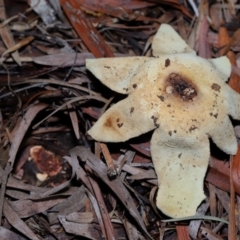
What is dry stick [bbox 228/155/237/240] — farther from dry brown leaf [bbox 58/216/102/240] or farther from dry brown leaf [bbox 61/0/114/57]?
dry brown leaf [bbox 61/0/114/57]

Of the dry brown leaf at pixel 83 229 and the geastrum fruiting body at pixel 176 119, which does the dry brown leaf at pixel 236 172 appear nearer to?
the geastrum fruiting body at pixel 176 119

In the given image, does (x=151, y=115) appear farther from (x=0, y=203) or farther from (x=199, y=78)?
(x=0, y=203)

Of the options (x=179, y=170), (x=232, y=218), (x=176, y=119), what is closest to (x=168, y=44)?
(x=176, y=119)

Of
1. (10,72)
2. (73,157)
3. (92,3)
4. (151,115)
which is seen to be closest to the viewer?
(151,115)

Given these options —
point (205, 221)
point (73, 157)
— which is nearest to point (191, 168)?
point (205, 221)

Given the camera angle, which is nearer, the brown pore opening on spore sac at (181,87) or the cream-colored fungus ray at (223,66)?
the brown pore opening on spore sac at (181,87)

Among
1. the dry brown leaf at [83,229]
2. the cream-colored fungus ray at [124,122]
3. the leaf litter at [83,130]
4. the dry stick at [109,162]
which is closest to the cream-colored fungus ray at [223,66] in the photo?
the leaf litter at [83,130]

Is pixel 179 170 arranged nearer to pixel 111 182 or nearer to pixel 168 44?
pixel 111 182

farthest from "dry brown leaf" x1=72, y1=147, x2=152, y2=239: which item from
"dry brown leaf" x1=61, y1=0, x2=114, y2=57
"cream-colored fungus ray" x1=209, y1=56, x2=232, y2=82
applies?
"cream-colored fungus ray" x1=209, y1=56, x2=232, y2=82
